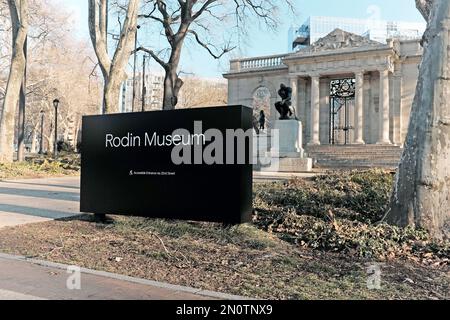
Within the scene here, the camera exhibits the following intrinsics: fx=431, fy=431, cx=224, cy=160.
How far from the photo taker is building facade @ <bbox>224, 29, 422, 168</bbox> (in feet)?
117

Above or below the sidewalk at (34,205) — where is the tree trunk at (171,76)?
above

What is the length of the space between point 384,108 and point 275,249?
106 ft

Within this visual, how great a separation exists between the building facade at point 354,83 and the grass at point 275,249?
28.5 metres

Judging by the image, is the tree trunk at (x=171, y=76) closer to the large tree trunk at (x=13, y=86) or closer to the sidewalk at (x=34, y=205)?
the large tree trunk at (x=13, y=86)

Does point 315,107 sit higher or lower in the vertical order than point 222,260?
higher

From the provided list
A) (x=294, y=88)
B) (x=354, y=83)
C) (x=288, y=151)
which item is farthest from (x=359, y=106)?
(x=288, y=151)

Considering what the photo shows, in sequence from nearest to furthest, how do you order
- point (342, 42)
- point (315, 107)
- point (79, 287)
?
1. point (79, 287)
2. point (342, 42)
3. point (315, 107)

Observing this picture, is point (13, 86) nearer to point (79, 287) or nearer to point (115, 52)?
point (115, 52)

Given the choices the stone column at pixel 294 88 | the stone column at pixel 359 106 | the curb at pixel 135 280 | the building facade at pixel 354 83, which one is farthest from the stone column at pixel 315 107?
the curb at pixel 135 280

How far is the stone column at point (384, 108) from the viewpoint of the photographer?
35.2m

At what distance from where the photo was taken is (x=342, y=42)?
123 feet

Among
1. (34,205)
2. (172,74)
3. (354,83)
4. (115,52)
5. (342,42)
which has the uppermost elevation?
(342,42)

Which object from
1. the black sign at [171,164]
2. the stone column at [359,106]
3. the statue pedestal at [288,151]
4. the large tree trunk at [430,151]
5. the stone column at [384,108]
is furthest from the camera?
the stone column at [359,106]
